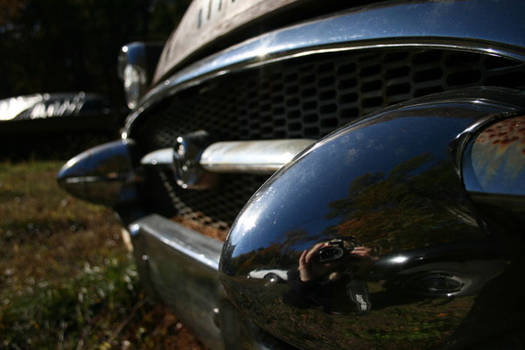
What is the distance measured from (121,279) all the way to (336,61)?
1531 mm

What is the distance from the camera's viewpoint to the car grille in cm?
76

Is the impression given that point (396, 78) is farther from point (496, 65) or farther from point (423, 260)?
point (423, 260)

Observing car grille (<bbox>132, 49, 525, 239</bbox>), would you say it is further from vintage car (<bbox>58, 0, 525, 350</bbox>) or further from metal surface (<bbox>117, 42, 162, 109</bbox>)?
metal surface (<bbox>117, 42, 162, 109</bbox>)

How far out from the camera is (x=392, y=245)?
521 mm

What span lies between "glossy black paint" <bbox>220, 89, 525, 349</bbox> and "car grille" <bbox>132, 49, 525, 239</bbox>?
0.63ft

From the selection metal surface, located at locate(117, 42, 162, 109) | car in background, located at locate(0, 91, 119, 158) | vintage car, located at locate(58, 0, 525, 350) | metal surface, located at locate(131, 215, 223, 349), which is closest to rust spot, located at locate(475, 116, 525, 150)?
vintage car, located at locate(58, 0, 525, 350)

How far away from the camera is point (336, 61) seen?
0.92 meters

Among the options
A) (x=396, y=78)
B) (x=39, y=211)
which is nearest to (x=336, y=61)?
(x=396, y=78)

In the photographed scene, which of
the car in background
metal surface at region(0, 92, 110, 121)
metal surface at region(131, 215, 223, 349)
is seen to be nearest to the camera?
metal surface at region(131, 215, 223, 349)

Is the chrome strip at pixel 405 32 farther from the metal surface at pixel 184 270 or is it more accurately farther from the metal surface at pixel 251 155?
the metal surface at pixel 184 270

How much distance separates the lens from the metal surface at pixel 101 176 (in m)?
1.58

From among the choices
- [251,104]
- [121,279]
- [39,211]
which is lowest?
[39,211]

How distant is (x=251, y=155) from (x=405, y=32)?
1.49 feet

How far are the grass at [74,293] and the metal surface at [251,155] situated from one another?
78 centimetres
